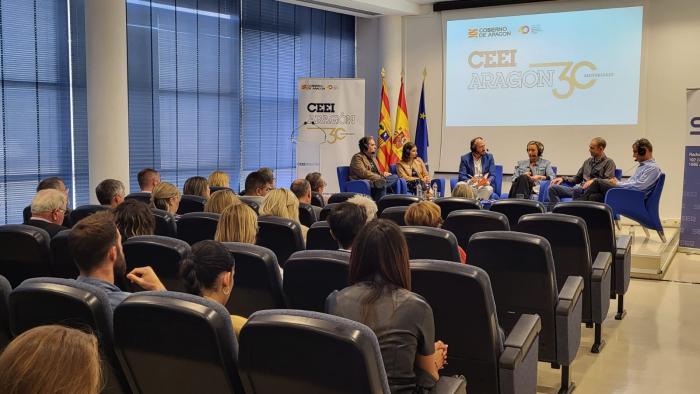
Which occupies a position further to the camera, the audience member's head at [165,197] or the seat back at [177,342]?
the audience member's head at [165,197]

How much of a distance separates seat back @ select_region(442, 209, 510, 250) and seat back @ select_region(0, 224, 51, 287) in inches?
93.4

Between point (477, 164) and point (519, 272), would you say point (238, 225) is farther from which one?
point (477, 164)

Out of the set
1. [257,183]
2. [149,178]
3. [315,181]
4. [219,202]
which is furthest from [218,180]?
[219,202]

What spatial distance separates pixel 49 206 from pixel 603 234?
3655 millimetres

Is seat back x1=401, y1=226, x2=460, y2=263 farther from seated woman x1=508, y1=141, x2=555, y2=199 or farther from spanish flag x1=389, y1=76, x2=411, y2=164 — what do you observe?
spanish flag x1=389, y1=76, x2=411, y2=164

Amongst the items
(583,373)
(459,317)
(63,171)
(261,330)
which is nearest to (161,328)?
Result: (261,330)

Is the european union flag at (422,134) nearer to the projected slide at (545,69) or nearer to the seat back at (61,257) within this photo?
the projected slide at (545,69)

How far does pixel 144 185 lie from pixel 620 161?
22.9 feet

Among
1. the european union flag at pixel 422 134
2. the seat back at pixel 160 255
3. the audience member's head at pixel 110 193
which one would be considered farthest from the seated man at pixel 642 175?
the seat back at pixel 160 255

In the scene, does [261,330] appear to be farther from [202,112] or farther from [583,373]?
[202,112]

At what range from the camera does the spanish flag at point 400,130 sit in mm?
11508

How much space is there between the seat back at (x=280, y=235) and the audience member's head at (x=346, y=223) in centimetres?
59

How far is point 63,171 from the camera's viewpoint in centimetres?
832

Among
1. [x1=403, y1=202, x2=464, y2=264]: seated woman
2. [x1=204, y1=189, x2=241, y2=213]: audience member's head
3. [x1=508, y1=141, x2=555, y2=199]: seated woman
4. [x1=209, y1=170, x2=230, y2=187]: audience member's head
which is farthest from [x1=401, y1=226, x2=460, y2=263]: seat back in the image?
[x1=508, y1=141, x2=555, y2=199]: seated woman
